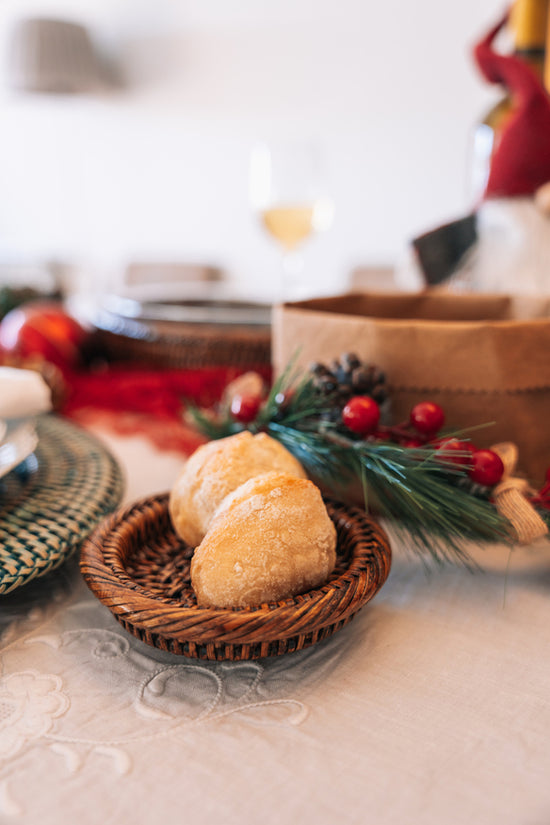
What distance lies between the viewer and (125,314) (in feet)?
2.71

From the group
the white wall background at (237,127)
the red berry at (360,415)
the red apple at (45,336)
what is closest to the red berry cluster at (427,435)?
the red berry at (360,415)

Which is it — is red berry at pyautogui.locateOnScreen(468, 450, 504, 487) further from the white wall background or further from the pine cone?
the white wall background

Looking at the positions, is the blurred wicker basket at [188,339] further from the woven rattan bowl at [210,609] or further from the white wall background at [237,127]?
the white wall background at [237,127]

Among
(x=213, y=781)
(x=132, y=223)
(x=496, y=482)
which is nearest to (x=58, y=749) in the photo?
(x=213, y=781)

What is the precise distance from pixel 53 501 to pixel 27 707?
0.44 ft

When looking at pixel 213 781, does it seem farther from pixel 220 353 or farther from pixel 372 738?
pixel 220 353

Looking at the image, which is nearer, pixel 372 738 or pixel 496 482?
pixel 372 738

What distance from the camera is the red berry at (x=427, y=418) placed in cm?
38

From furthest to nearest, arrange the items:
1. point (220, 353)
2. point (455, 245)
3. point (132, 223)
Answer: point (132, 223) → point (220, 353) → point (455, 245)

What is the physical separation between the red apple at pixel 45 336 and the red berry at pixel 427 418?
0.54m

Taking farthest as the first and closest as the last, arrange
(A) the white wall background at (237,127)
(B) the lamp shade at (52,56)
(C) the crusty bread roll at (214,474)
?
(B) the lamp shade at (52,56), (A) the white wall background at (237,127), (C) the crusty bread roll at (214,474)

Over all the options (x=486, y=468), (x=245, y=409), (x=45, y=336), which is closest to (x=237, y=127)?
(x=45, y=336)

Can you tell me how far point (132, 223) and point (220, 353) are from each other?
7.61ft

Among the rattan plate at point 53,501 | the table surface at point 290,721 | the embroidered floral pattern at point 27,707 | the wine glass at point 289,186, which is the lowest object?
the embroidered floral pattern at point 27,707
